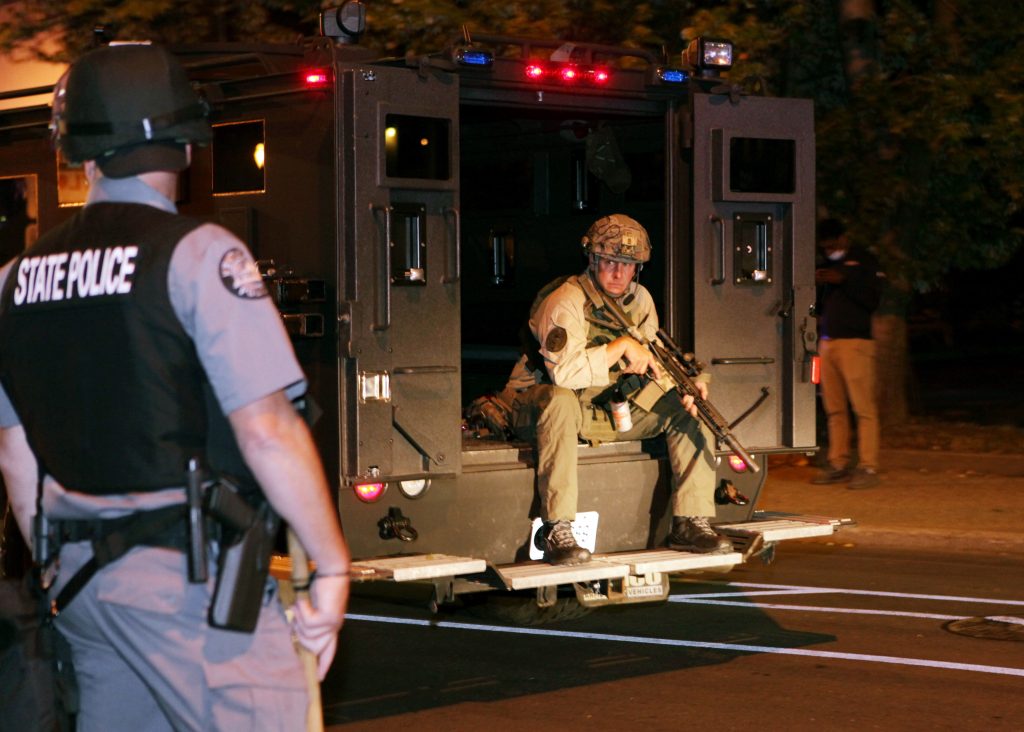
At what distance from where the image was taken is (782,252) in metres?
8.08

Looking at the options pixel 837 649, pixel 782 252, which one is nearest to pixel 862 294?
pixel 782 252

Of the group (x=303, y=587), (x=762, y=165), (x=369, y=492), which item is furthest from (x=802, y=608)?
(x=303, y=587)

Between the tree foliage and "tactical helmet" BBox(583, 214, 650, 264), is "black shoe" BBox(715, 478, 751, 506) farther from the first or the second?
the tree foliage

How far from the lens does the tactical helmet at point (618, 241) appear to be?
761 cm

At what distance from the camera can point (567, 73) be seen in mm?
7395

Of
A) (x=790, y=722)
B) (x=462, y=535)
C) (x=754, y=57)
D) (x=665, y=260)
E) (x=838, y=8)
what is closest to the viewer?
(x=790, y=722)

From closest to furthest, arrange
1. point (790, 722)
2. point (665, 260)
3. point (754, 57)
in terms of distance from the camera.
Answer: point (790, 722) < point (665, 260) < point (754, 57)

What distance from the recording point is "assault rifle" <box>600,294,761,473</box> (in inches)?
289

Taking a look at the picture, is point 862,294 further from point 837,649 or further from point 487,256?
point 837,649

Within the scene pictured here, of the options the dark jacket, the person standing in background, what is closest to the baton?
the person standing in background

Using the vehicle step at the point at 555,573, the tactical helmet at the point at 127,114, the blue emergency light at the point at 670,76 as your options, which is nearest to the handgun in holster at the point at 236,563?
the tactical helmet at the point at 127,114

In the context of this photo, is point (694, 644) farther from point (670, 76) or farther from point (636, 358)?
point (670, 76)

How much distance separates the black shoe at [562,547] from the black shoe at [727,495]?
3.52ft

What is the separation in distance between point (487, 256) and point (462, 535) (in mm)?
3380
